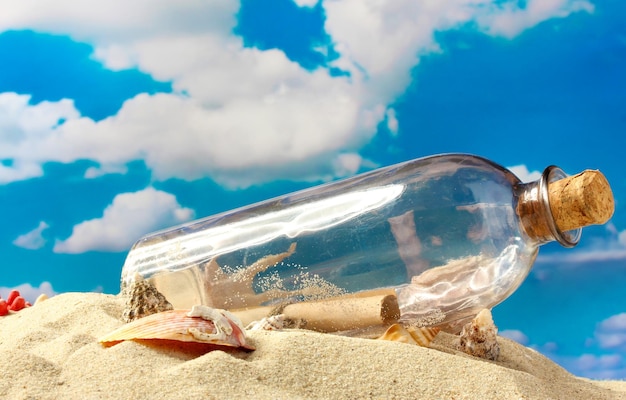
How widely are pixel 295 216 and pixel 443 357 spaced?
3.07 feet

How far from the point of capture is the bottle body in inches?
91.2

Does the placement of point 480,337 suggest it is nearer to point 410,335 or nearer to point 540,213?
point 410,335

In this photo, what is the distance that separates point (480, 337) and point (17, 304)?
7.82 ft

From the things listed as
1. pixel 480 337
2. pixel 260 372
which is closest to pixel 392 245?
pixel 480 337

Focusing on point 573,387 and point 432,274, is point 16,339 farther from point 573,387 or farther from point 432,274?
point 573,387

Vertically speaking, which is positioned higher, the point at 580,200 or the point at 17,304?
the point at 17,304

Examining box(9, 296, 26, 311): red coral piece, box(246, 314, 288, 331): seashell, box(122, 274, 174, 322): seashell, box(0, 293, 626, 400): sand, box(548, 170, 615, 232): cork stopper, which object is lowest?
box(0, 293, 626, 400): sand

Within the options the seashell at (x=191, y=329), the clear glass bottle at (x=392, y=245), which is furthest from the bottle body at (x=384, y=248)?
the seashell at (x=191, y=329)

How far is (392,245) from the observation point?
2402 mm

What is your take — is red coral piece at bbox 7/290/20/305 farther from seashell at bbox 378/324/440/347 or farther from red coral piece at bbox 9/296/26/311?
seashell at bbox 378/324/440/347

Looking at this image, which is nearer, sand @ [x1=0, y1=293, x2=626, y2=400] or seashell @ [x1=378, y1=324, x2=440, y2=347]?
sand @ [x1=0, y1=293, x2=626, y2=400]

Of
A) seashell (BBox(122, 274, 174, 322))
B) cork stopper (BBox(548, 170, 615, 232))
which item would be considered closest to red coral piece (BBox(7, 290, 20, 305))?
seashell (BBox(122, 274, 174, 322))

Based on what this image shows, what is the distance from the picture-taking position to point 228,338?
186 centimetres

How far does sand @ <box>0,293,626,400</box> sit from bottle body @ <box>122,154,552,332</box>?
0.42 meters
